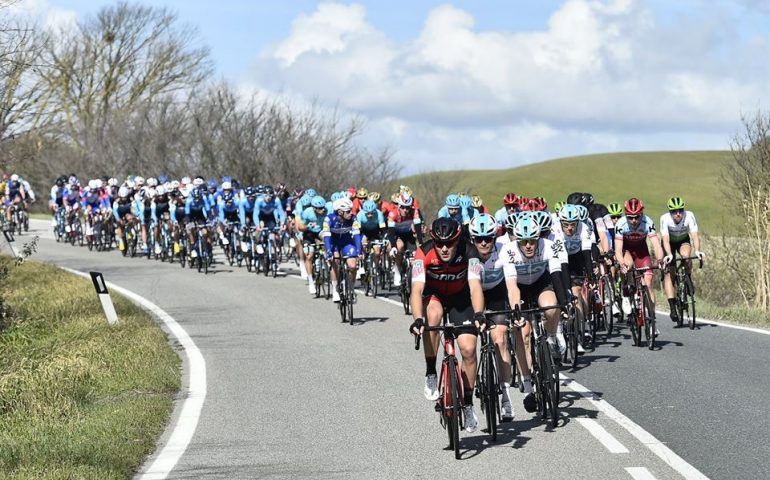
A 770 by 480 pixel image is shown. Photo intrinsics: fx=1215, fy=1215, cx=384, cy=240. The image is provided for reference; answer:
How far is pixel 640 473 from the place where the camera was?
A: 8.19 meters

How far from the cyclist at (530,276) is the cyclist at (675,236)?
18.9 feet

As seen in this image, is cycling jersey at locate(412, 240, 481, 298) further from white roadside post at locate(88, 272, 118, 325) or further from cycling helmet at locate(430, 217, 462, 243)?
white roadside post at locate(88, 272, 118, 325)

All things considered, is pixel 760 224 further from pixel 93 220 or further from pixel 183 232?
pixel 93 220

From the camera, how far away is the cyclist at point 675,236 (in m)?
17.1

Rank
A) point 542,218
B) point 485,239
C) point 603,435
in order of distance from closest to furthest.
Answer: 1. point 603,435
2. point 485,239
3. point 542,218

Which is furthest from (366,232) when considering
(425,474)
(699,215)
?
(699,215)

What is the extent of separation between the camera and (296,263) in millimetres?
31484

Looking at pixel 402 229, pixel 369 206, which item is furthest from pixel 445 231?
pixel 402 229

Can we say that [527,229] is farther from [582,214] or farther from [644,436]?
[582,214]

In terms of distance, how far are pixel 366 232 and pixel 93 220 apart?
55.8 ft

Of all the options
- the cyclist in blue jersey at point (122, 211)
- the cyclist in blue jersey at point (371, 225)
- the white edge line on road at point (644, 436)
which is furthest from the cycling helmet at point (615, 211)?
the cyclist in blue jersey at point (122, 211)

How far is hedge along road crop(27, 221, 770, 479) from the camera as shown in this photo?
8.58m

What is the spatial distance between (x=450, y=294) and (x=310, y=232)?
1280 centimetres

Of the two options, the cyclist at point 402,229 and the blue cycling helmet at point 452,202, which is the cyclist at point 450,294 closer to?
the blue cycling helmet at point 452,202
